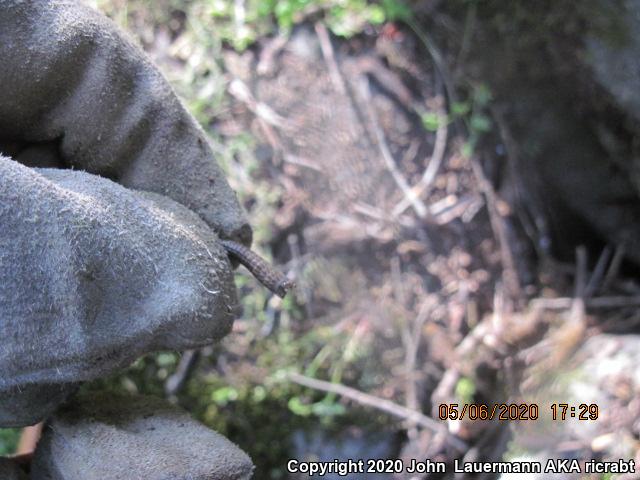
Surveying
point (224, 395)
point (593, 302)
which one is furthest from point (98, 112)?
point (593, 302)

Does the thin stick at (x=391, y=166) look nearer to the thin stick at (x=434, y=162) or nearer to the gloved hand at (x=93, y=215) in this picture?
the thin stick at (x=434, y=162)

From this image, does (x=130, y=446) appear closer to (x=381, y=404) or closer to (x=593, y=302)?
(x=381, y=404)

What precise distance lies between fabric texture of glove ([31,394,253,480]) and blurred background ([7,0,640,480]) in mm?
594

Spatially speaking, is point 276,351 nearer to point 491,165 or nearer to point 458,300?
point 458,300

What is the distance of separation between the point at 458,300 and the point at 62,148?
4.07 ft

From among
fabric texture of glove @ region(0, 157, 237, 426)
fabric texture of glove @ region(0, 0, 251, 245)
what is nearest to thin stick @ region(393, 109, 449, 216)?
fabric texture of glove @ region(0, 0, 251, 245)

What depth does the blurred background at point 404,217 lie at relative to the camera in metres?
1.54

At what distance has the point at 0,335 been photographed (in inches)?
26.9

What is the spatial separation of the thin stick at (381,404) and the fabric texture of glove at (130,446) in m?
0.69

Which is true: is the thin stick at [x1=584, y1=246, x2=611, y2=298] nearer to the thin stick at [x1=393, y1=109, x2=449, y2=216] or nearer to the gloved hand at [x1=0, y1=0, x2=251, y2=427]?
the thin stick at [x1=393, y1=109, x2=449, y2=216]

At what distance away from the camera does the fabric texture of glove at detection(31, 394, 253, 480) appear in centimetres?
78

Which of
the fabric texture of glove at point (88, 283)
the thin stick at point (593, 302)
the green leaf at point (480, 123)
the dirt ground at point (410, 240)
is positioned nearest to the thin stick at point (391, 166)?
the dirt ground at point (410, 240)

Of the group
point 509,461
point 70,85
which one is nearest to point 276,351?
point 509,461

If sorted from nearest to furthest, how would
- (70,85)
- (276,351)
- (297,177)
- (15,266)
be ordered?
(15,266) < (70,85) < (276,351) < (297,177)
